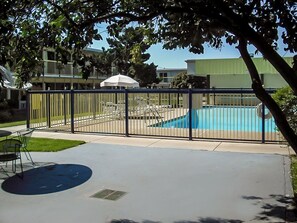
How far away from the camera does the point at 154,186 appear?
6.85 meters

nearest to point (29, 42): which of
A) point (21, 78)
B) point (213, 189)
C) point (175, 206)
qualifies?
point (21, 78)

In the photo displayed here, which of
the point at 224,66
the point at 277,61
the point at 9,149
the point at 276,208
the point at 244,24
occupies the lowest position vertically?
the point at 276,208

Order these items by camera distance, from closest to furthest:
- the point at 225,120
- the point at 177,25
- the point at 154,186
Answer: the point at 177,25 → the point at 154,186 → the point at 225,120

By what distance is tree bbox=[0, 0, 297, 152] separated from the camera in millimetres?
4191

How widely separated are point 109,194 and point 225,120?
8.33 metres

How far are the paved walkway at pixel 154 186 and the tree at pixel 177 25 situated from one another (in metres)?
1.96

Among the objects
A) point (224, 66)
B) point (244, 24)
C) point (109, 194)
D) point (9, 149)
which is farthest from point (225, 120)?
point (224, 66)

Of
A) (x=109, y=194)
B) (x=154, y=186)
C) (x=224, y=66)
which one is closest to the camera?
(x=109, y=194)

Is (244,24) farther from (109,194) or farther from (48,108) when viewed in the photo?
(48,108)

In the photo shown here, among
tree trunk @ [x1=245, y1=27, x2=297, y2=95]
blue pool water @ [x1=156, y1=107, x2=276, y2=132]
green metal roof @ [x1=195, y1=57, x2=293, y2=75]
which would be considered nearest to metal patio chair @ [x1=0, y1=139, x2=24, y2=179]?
tree trunk @ [x1=245, y1=27, x2=297, y2=95]

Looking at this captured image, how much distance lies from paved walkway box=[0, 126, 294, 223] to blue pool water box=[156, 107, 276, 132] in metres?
2.39

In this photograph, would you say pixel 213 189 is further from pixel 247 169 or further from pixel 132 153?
pixel 132 153

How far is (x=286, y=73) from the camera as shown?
4.00 m

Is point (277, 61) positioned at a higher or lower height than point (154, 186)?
higher
